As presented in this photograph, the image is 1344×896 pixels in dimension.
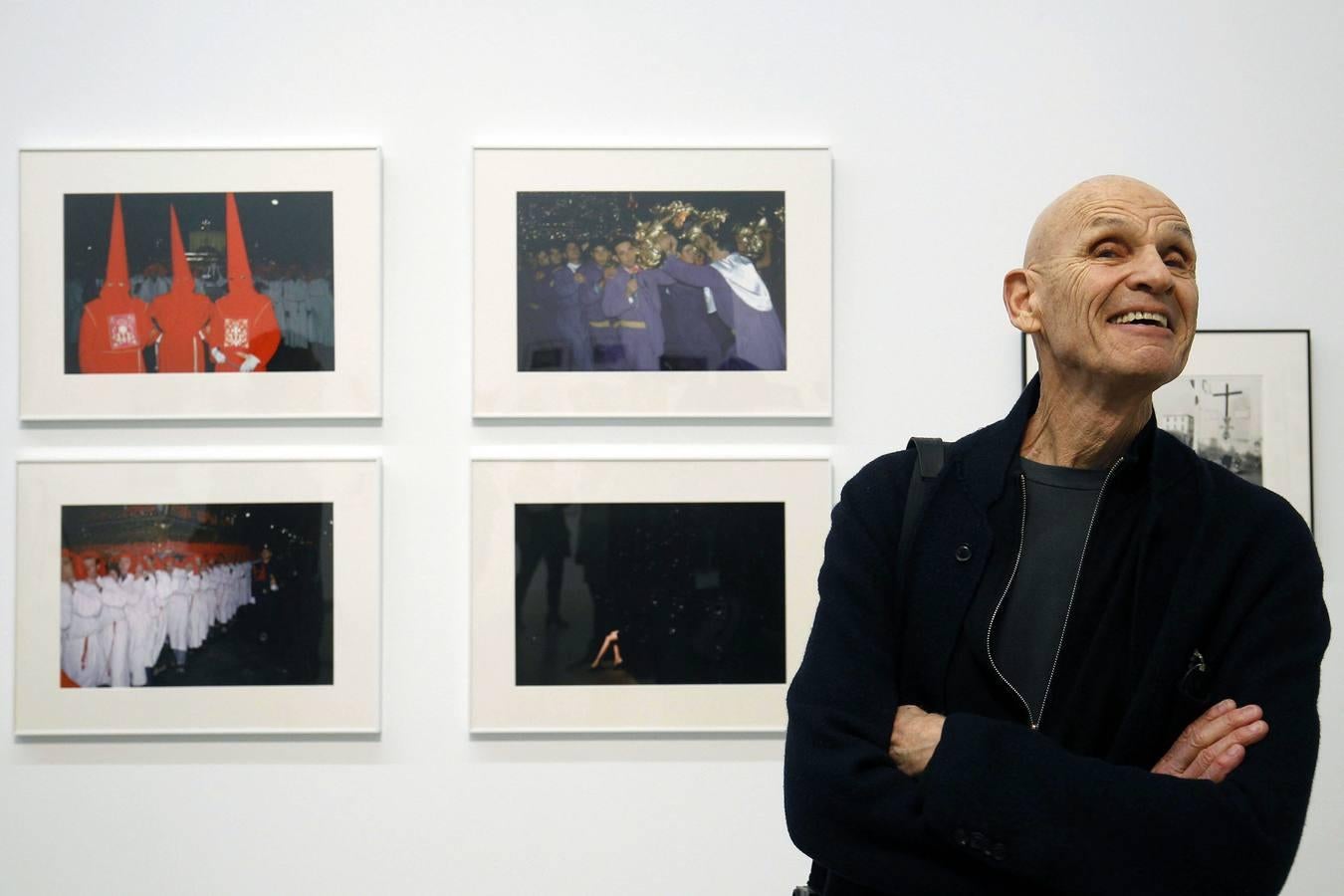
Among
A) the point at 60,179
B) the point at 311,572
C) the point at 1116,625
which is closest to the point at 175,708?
the point at 311,572

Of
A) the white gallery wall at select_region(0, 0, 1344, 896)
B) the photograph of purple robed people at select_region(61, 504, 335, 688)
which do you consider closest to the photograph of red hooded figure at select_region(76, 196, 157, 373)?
the white gallery wall at select_region(0, 0, 1344, 896)

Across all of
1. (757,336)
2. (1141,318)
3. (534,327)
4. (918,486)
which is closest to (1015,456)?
(918,486)

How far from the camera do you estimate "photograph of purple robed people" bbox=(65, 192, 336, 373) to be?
2.48 metres

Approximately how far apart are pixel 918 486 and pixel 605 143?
1.36m

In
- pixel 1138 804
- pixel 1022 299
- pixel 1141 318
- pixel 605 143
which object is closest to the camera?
pixel 1138 804

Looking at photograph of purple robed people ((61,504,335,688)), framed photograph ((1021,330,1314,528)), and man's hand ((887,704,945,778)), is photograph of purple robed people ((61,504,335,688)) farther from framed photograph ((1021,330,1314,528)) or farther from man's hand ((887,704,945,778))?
framed photograph ((1021,330,1314,528))

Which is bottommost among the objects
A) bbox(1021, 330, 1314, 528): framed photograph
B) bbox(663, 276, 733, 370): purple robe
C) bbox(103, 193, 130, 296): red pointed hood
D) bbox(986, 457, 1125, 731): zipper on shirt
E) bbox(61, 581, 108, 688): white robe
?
bbox(61, 581, 108, 688): white robe

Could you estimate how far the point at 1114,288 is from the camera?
51.0 inches

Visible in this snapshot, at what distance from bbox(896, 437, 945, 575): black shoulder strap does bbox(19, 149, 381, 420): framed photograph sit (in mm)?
1427

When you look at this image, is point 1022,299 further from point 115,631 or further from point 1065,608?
point 115,631

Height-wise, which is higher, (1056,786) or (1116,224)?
(1116,224)

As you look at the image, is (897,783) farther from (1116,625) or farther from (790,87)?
(790,87)

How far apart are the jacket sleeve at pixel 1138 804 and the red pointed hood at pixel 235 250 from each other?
1.91 metres

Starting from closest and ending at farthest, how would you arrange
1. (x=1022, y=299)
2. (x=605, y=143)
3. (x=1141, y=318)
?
(x=1141, y=318) < (x=1022, y=299) < (x=605, y=143)
